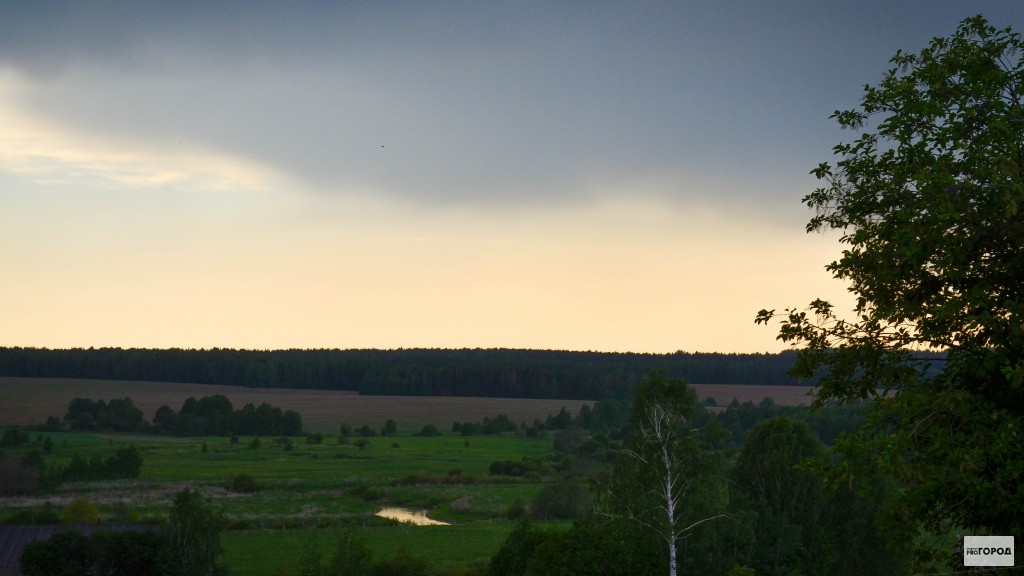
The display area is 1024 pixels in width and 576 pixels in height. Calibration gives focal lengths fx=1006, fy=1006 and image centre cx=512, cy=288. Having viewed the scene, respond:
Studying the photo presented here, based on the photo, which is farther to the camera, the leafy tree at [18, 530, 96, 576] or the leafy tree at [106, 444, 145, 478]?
the leafy tree at [106, 444, 145, 478]

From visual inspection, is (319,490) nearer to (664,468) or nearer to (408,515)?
(408,515)

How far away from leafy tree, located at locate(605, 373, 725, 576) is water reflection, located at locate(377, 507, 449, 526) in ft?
189

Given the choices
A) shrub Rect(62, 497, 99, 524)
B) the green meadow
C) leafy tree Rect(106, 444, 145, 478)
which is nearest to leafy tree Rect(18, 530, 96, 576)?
the green meadow

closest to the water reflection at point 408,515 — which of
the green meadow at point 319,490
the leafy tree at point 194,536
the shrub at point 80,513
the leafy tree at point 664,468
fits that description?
the green meadow at point 319,490

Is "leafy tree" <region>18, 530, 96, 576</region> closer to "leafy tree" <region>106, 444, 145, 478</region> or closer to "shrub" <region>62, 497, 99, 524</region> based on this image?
"shrub" <region>62, 497, 99, 524</region>

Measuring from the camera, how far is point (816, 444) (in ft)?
210

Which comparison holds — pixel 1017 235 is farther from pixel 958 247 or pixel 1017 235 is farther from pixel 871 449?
pixel 871 449

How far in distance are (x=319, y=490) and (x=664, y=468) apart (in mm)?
88552

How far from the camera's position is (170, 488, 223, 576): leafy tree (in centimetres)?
6344

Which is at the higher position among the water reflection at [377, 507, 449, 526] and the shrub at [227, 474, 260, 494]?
the shrub at [227, 474, 260, 494]

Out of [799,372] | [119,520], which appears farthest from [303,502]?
[799,372]

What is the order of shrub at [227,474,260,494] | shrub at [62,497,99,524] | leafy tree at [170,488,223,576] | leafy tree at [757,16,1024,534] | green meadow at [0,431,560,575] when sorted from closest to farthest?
leafy tree at [757,16,1024,534] → leafy tree at [170,488,223,576] → green meadow at [0,431,560,575] → shrub at [62,497,99,524] → shrub at [227,474,260,494]

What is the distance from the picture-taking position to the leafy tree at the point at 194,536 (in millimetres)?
63438

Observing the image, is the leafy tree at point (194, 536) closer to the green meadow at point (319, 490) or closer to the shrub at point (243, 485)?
the green meadow at point (319, 490)
